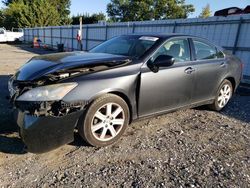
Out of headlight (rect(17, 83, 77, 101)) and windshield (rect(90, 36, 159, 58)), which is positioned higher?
windshield (rect(90, 36, 159, 58))

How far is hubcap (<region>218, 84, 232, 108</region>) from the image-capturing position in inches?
210

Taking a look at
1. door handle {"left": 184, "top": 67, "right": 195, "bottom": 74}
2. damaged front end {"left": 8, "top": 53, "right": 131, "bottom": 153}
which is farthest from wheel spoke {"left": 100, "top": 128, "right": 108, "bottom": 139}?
door handle {"left": 184, "top": 67, "right": 195, "bottom": 74}

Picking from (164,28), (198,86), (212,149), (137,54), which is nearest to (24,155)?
(137,54)

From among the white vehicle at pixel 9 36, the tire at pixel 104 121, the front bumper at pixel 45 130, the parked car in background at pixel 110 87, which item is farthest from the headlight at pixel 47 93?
the white vehicle at pixel 9 36

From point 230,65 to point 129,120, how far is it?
2744 millimetres

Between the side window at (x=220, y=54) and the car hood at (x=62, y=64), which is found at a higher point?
the side window at (x=220, y=54)

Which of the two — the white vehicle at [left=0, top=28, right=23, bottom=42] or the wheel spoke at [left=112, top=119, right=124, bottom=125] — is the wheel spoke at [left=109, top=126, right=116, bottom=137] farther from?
the white vehicle at [left=0, top=28, right=23, bottom=42]

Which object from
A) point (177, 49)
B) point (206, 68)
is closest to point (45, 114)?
point (177, 49)

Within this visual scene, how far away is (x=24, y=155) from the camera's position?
332cm

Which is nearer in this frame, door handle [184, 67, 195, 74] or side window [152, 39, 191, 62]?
side window [152, 39, 191, 62]

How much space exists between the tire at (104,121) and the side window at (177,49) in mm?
1143

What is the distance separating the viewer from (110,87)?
11.2ft

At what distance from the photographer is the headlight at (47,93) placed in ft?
9.94

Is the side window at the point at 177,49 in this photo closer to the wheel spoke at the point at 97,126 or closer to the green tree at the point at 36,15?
the wheel spoke at the point at 97,126
